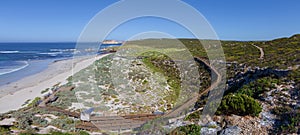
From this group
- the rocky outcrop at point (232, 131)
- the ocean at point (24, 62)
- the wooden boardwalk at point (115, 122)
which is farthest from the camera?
the ocean at point (24, 62)

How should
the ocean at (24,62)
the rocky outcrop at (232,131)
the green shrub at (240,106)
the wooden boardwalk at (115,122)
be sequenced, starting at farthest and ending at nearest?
the ocean at (24,62)
the wooden boardwalk at (115,122)
the green shrub at (240,106)
the rocky outcrop at (232,131)

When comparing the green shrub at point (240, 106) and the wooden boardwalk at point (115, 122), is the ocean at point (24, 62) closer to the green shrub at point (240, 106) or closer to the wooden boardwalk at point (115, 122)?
the wooden boardwalk at point (115, 122)

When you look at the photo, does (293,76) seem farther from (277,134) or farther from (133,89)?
(133,89)

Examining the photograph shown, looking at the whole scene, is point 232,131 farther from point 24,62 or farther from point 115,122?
point 24,62

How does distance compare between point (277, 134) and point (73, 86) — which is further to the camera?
point (73, 86)

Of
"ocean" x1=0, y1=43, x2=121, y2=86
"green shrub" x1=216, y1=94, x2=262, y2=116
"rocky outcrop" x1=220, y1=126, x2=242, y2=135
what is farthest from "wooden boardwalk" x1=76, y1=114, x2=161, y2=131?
"ocean" x1=0, y1=43, x2=121, y2=86

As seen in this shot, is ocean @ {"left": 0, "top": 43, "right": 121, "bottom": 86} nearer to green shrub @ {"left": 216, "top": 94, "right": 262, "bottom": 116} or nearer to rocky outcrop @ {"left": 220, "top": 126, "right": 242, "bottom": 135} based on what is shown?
green shrub @ {"left": 216, "top": 94, "right": 262, "bottom": 116}

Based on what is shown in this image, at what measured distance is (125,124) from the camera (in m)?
12.7

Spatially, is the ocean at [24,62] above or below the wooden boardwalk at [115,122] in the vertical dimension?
below

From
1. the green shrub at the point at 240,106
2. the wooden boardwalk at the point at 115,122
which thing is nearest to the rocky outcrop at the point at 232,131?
the green shrub at the point at 240,106

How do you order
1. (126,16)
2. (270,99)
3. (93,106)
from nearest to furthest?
(126,16) → (270,99) → (93,106)

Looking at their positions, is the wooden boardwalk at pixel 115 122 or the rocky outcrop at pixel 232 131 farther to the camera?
the wooden boardwalk at pixel 115 122

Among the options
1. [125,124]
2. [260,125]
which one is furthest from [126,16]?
[260,125]

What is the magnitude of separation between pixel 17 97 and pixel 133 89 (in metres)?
9.89
